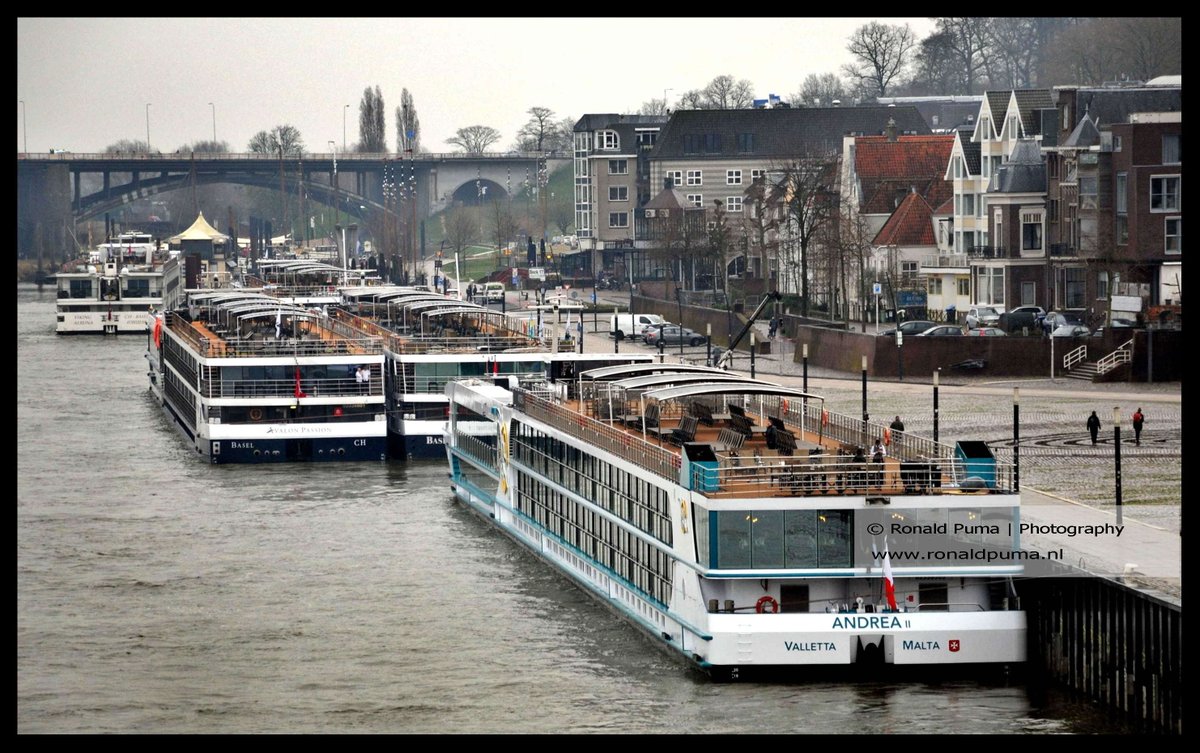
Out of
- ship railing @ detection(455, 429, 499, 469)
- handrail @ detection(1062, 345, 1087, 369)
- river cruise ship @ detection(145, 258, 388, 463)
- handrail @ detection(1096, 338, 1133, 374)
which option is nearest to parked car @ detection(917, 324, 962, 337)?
handrail @ detection(1062, 345, 1087, 369)

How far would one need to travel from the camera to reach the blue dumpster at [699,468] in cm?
2497

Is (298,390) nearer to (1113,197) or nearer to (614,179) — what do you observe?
(1113,197)

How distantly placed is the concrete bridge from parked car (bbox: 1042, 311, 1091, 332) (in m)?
93.8

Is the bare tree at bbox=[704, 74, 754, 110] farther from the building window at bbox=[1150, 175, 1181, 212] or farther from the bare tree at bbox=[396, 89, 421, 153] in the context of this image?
the building window at bbox=[1150, 175, 1181, 212]

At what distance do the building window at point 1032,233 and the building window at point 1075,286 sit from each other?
9.64 feet

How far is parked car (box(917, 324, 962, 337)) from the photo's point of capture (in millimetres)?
61484

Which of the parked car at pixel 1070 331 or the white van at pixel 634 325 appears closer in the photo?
the parked car at pixel 1070 331

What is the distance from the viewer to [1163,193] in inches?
2482

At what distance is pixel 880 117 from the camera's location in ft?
386

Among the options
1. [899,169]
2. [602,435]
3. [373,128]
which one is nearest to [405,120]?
[373,128]

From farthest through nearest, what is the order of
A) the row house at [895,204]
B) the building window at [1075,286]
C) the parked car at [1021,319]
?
1. the row house at [895,204]
2. the building window at [1075,286]
3. the parked car at [1021,319]

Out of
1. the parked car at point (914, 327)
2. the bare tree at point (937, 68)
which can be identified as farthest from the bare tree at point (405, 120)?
the parked car at point (914, 327)

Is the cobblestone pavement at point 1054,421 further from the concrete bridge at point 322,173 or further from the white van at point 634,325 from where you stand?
the concrete bridge at point 322,173
